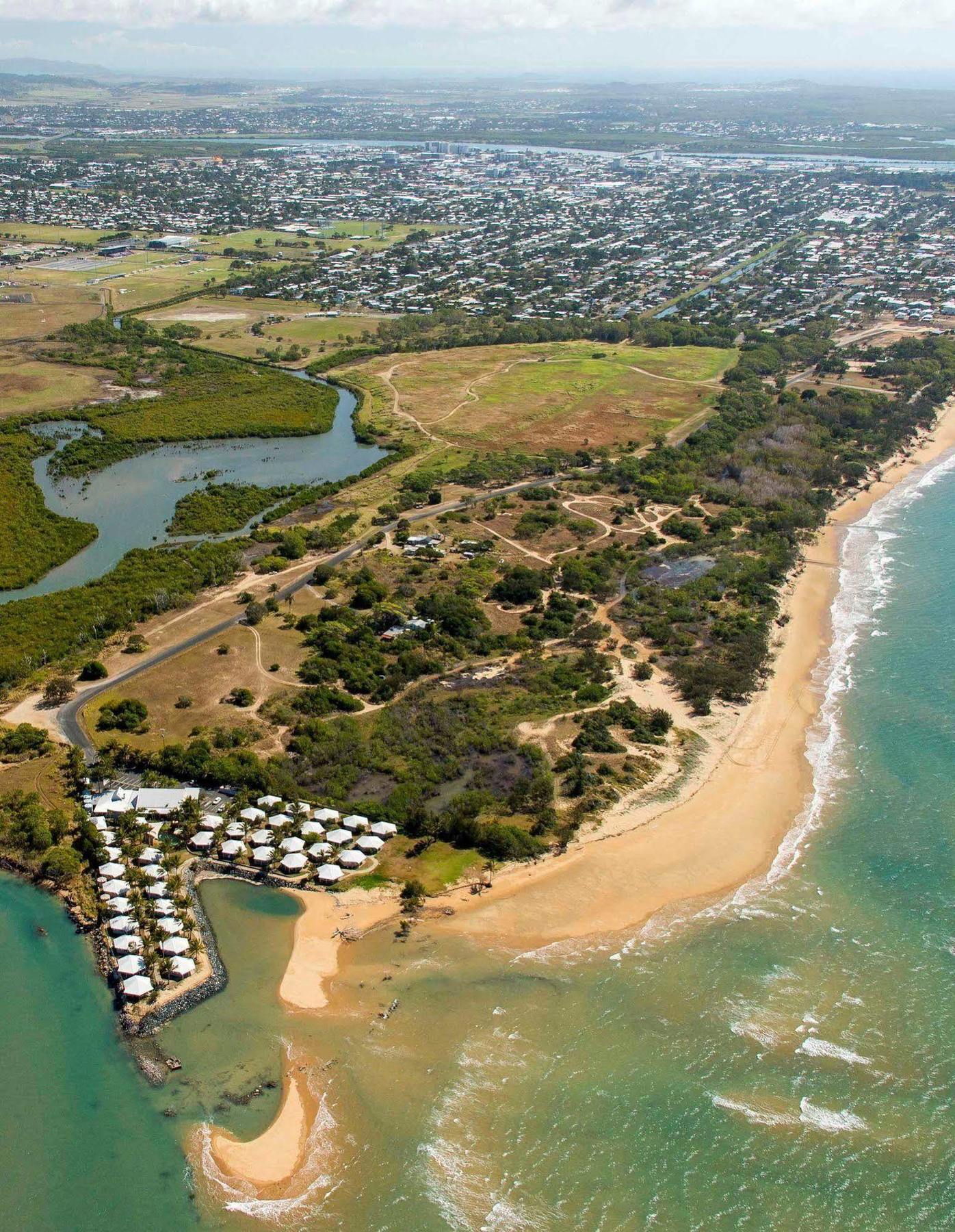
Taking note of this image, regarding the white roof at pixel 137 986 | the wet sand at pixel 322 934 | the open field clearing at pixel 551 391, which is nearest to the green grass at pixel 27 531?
the open field clearing at pixel 551 391

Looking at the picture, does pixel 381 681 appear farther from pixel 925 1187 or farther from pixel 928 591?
pixel 928 591

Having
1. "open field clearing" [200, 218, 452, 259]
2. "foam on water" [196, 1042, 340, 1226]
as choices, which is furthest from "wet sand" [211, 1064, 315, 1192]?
"open field clearing" [200, 218, 452, 259]

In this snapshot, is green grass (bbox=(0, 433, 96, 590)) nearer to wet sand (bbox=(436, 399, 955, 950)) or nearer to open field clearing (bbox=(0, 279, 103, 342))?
wet sand (bbox=(436, 399, 955, 950))

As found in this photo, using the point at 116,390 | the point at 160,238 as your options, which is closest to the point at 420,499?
the point at 116,390

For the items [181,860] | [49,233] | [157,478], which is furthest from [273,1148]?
[49,233]

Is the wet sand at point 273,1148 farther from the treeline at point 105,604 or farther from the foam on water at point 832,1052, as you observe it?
the treeline at point 105,604
